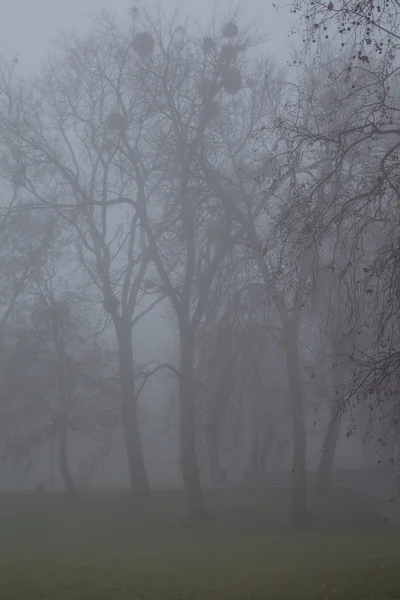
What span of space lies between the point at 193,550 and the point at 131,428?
10.8 metres

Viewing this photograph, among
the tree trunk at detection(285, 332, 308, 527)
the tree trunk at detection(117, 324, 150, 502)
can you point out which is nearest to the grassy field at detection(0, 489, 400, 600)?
the tree trunk at detection(285, 332, 308, 527)

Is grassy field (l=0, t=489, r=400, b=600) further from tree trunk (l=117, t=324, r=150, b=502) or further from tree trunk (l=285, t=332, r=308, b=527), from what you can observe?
tree trunk (l=117, t=324, r=150, b=502)

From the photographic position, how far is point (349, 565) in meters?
14.4

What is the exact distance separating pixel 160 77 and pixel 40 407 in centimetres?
1785

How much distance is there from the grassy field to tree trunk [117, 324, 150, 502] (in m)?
0.74

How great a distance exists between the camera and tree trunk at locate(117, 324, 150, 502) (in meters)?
29.1

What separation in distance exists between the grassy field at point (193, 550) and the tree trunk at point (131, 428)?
2.42 feet

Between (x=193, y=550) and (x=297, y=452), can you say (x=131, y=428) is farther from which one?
(x=193, y=550)

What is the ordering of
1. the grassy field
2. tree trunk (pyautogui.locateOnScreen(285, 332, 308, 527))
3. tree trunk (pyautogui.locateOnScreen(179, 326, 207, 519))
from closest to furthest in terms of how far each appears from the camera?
the grassy field, tree trunk (pyautogui.locateOnScreen(285, 332, 308, 527)), tree trunk (pyautogui.locateOnScreen(179, 326, 207, 519))

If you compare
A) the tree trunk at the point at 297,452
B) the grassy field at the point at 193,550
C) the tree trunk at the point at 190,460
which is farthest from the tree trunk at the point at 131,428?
the tree trunk at the point at 297,452

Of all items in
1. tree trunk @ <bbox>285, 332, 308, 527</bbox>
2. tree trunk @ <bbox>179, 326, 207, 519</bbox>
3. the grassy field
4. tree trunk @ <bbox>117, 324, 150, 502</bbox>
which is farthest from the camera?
tree trunk @ <bbox>117, 324, 150, 502</bbox>

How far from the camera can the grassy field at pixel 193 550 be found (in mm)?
11609

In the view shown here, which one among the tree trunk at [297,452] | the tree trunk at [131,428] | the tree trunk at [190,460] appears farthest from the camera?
the tree trunk at [131,428]

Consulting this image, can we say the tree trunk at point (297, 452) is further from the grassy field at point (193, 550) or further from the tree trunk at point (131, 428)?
the tree trunk at point (131, 428)
